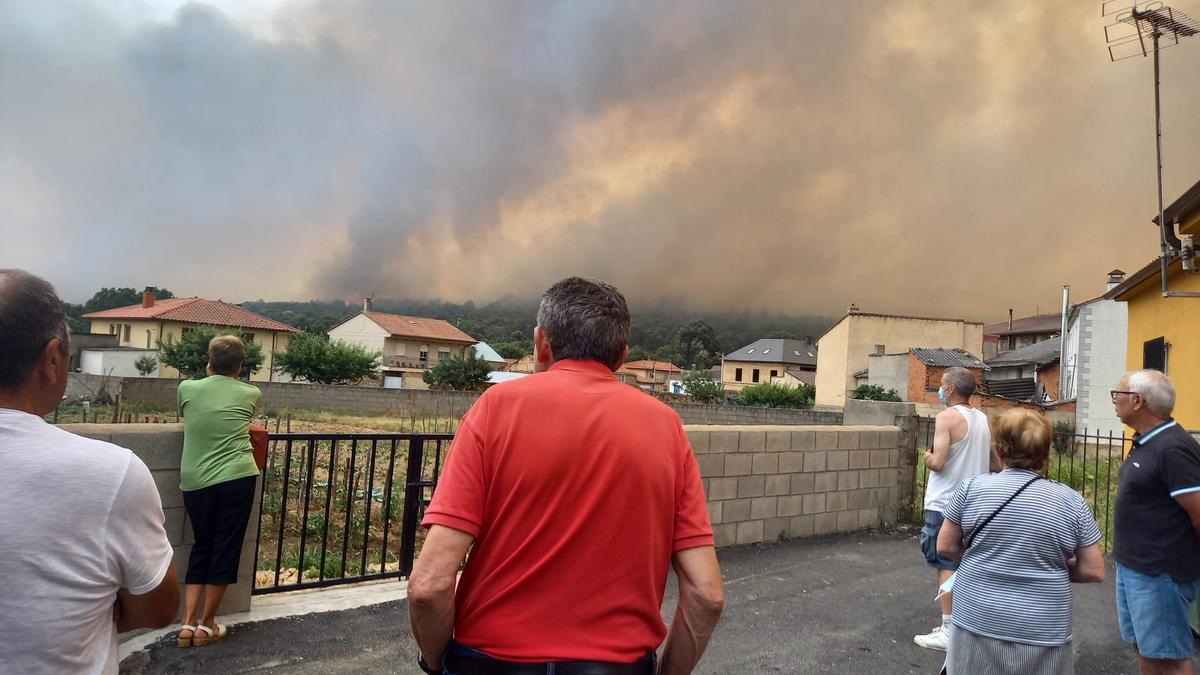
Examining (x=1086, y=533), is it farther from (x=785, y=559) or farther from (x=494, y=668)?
(x=785, y=559)

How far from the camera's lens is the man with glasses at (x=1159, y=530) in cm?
338

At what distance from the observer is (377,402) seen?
111 feet

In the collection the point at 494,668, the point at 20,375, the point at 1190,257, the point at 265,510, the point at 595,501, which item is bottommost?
the point at 265,510

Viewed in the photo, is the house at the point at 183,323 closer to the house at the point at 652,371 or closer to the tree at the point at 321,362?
the tree at the point at 321,362

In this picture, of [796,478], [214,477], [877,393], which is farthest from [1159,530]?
[877,393]

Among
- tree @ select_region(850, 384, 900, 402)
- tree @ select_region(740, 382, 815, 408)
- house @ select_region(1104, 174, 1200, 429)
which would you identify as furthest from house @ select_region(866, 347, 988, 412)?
house @ select_region(1104, 174, 1200, 429)

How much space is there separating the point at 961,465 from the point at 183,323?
6302cm

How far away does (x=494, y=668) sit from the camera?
182 cm

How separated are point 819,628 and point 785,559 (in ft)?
6.13

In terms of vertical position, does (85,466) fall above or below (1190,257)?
below

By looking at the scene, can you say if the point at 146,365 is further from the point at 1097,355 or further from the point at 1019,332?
the point at 1019,332

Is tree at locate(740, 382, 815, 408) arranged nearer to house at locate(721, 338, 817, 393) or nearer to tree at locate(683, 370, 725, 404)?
tree at locate(683, 370, 725, 404)

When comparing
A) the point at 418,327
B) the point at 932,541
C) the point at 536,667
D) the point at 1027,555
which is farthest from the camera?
the point at 418,327

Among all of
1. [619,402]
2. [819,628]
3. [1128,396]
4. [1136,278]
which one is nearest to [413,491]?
[819,628]
